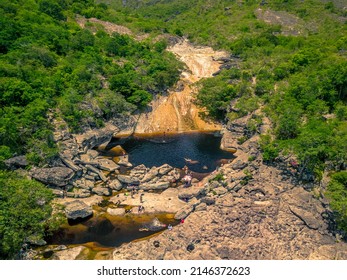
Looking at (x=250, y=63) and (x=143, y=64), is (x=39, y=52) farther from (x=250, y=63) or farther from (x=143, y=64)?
(x=250, y=63)

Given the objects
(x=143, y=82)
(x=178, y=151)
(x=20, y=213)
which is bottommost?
(x=178, y=151)

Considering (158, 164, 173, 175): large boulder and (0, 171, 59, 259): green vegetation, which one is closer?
(0, 171, 59, 259): green vegetation

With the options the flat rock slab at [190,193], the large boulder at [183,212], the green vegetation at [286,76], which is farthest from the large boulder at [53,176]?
the green vegetation at [286,76]

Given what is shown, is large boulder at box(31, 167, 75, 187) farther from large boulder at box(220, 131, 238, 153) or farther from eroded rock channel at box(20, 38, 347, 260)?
large boulder at box(220, 131, 238, 153)

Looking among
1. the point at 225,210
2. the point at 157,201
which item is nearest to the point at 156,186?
the point at 157,201

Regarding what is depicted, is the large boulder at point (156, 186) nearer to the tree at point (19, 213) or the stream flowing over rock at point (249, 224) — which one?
the stream flowing over rock at point (249, 224)

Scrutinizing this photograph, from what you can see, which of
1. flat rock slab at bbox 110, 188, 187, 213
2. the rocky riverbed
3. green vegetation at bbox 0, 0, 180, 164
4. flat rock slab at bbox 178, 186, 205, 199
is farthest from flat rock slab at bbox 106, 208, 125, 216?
green vegetation at bbox 0, 0, 180, 164

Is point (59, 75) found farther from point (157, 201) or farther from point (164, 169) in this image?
point (157, 201)
